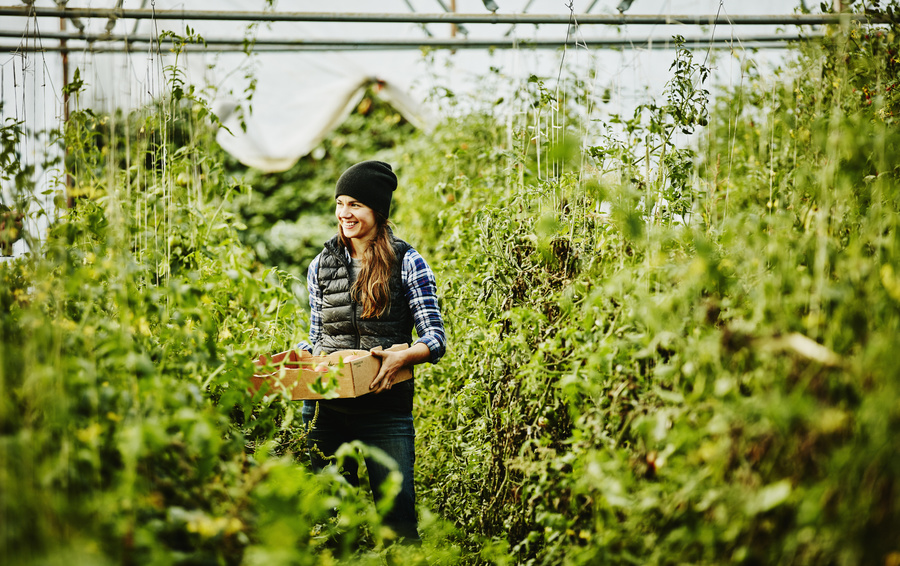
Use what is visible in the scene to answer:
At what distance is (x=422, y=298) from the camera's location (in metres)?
2.22

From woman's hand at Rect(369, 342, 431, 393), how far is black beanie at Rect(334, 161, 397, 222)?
1.81 ft

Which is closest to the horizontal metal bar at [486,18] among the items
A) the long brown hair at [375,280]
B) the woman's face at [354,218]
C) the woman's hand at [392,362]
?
the woman's face at [354,218]

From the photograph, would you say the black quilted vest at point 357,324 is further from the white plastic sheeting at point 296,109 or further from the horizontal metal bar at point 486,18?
the white plastic sheeting at point 296,109

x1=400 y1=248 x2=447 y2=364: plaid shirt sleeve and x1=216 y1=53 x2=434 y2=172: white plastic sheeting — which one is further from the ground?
x1=216 y1=53 x2=434 y2=172: white plastic sheeting

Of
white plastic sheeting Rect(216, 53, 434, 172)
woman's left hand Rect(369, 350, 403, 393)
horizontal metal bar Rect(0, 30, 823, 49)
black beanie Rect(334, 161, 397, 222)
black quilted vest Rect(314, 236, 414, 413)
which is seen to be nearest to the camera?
woman's left hand Rect(369, 350, 403, 393)

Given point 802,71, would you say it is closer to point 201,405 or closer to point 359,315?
point 359,315

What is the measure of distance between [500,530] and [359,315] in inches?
33.9

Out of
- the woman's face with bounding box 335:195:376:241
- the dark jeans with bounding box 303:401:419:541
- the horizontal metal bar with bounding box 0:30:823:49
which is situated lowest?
the dark jeans with bounding box 303:401:419:541

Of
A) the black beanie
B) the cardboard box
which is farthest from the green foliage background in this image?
the black beanie

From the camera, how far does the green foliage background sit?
1035 millimetres

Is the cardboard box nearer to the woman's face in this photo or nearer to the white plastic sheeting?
the woman's face

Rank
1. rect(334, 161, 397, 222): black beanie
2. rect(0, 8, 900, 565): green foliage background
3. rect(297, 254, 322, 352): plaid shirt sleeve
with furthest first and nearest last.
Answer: rect(297, 254, 322, 352): plaid shirt sleeve < rect(334, 161, 397, 222): black beanie < rect(0, 8, 900, 565): green foliage background

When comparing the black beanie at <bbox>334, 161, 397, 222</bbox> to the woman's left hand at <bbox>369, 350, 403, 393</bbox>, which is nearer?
the woman's left hand at <bbox>369, 350, 403, 393</bbox>

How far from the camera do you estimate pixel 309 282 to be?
2.43 meters
